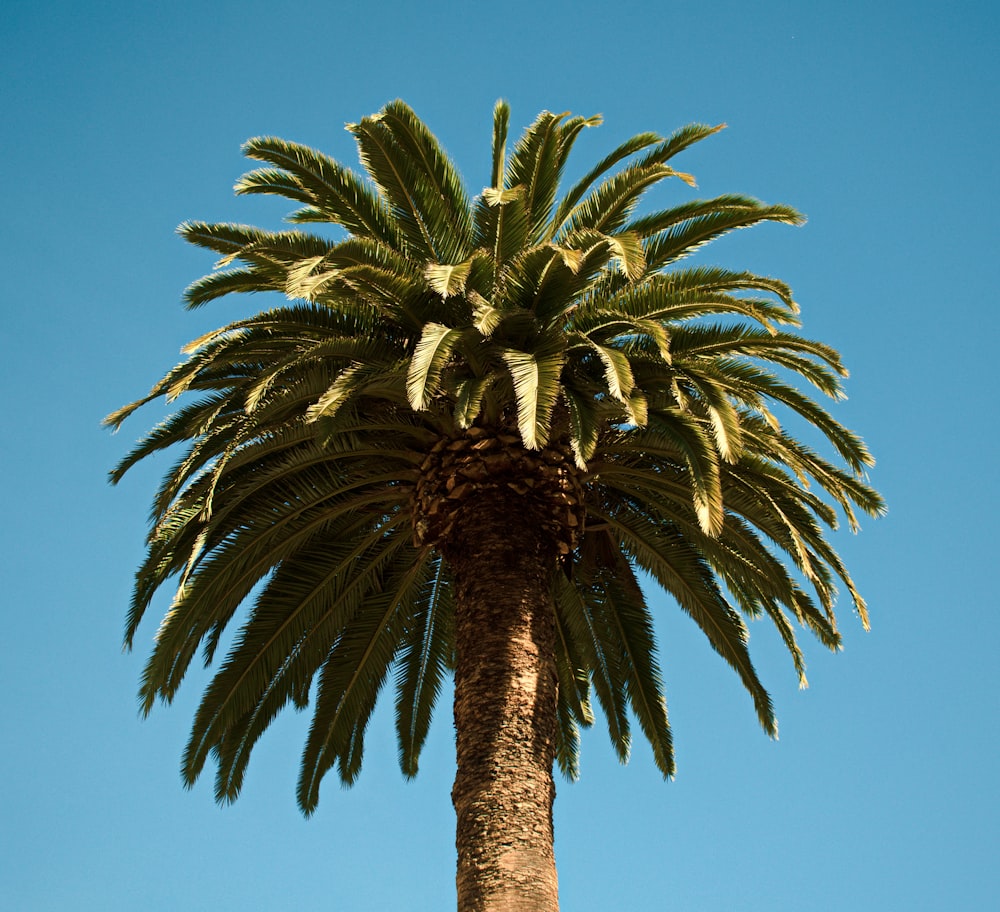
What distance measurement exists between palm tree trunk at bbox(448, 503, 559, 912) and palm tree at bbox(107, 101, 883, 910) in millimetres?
30

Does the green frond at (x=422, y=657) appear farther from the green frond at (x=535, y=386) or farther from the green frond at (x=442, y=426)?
the green frond at (x=535, y=386)

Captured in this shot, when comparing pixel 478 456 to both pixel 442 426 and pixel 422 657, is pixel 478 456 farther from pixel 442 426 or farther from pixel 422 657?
pixel 422 657

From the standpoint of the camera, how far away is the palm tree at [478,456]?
11.5 metres

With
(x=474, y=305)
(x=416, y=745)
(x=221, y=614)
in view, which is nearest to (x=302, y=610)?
(x=221, y=614)

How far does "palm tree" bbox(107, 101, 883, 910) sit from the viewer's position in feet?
37.7

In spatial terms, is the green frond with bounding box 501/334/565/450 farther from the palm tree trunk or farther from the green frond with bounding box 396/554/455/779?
the green frond with bounding box 396/554/455/779

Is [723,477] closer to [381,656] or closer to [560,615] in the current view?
[560,615]

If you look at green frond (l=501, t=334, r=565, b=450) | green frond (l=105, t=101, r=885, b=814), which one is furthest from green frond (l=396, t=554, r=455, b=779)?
green frond (l=501, t=334, r=565, b=450)

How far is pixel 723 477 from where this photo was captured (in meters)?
13.0

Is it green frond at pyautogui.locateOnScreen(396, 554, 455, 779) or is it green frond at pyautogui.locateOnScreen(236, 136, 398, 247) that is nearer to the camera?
green frond at pyautogui.locateOnScreen(236, 136, 398, 247)

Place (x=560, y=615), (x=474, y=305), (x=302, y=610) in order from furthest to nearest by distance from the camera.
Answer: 1. (x=560, y=615)
2. (x=302, y=610)
3. (x=474, y=305)

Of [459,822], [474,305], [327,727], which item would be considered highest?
[474,305]

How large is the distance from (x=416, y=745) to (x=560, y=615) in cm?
251

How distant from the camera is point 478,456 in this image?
12250 mm
